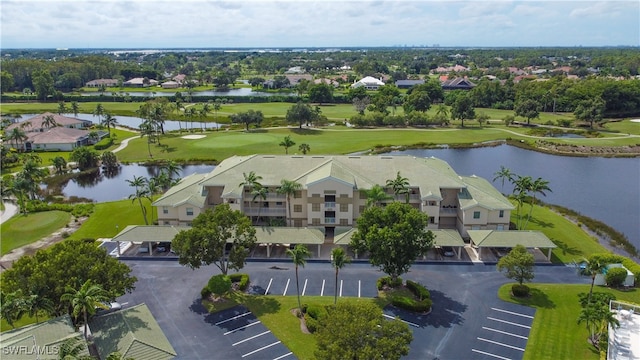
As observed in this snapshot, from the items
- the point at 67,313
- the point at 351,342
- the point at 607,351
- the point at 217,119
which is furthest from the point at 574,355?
the point at 217,119

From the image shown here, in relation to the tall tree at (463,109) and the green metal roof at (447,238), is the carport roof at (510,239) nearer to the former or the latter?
the green metal roof at (447,238)

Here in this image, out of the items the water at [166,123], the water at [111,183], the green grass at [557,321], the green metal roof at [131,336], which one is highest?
the water at [166,123]

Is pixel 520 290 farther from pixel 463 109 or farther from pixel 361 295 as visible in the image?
pixel 463 109

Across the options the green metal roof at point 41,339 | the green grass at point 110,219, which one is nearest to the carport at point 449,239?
the green metal roof at point 41,339

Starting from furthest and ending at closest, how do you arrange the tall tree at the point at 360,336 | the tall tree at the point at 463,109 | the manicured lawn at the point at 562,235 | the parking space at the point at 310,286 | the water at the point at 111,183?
the tall tree at the point at 463,109
the water at the point at 111,183
the manicured lawn at the point at 562,235
the parking space at the point at 310,286
the tall tree at the point at 360,336

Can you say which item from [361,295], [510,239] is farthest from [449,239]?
[361,295]

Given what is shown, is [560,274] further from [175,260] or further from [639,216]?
[175,260]
